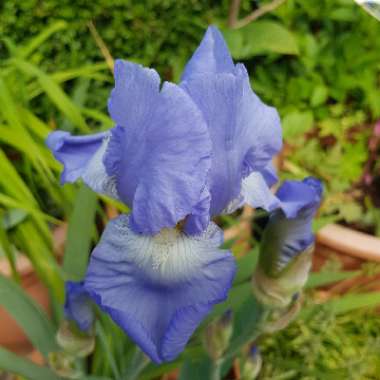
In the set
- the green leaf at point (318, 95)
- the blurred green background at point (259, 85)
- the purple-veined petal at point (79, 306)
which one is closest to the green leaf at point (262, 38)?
the blurred green background at point (259, 85)

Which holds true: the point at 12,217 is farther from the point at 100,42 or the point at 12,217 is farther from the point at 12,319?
the point at 100,42

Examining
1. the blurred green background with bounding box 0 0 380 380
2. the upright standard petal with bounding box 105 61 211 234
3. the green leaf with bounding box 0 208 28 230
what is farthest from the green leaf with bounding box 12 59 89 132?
the upright standard petal with bounding box 105 61 211 234

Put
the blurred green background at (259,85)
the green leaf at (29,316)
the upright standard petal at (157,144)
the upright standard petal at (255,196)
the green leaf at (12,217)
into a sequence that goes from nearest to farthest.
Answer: the upright standard petal at (157,144)
the upright standard petal at (255,196)
the green leaf at (29,316)
the green leaf at (12,217)
the blurred green background at (259,85)

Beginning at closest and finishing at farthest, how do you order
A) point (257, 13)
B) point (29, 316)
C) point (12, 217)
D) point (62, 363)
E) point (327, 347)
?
1. point (62, 363)
2. point (29, 316)
3. point (12, 217)
4. point (327, 347)
5. point (257, 13)

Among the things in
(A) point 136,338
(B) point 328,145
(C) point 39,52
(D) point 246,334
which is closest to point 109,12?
(C) point 39,52

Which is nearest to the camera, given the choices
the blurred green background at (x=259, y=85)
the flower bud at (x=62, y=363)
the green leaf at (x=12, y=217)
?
the flower bud at (x=62, y=363)

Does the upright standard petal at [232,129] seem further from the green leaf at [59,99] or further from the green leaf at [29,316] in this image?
the green leaf at [59,99]

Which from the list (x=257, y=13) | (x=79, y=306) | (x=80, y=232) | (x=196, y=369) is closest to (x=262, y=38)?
(x=257, y=13)
